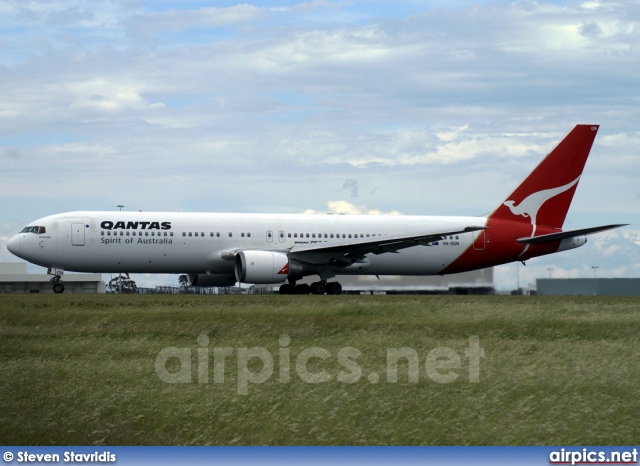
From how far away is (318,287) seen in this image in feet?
140

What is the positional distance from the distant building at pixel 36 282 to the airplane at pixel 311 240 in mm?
56170

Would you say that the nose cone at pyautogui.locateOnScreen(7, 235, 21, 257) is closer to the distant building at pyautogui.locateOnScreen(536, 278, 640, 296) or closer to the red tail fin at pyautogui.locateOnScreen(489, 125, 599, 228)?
the red tail fin at pyautogui.locateOnScreen(489, 125, 599, 228)

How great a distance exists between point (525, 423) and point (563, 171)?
35659 mm

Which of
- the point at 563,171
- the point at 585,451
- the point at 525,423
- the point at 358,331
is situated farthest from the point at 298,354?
the point at 563,171

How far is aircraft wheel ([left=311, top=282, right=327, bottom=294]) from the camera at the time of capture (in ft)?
140

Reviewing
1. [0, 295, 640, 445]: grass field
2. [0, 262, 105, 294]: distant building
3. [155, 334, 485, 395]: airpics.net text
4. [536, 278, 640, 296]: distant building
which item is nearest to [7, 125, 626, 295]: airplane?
[536, 278, 640, 296]: distant building

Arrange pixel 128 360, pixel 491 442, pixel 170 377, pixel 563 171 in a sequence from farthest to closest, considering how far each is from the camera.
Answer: pixel 563 171
pixel 128 360
pixel 170 377
pixel 491 442

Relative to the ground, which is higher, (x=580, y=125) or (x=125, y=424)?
(x=580, y=125)

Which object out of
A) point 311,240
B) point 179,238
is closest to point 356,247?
point 311,240

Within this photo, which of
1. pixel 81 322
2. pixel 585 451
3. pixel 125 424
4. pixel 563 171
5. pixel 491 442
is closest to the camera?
pixel 585 451

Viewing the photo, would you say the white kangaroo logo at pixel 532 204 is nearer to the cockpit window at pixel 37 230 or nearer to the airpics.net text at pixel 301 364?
the cockpit window at pixel 37 230

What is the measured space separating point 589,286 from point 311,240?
1778 cm

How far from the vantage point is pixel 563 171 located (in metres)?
47.0

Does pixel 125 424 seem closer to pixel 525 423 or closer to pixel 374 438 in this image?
pixel 374 438
